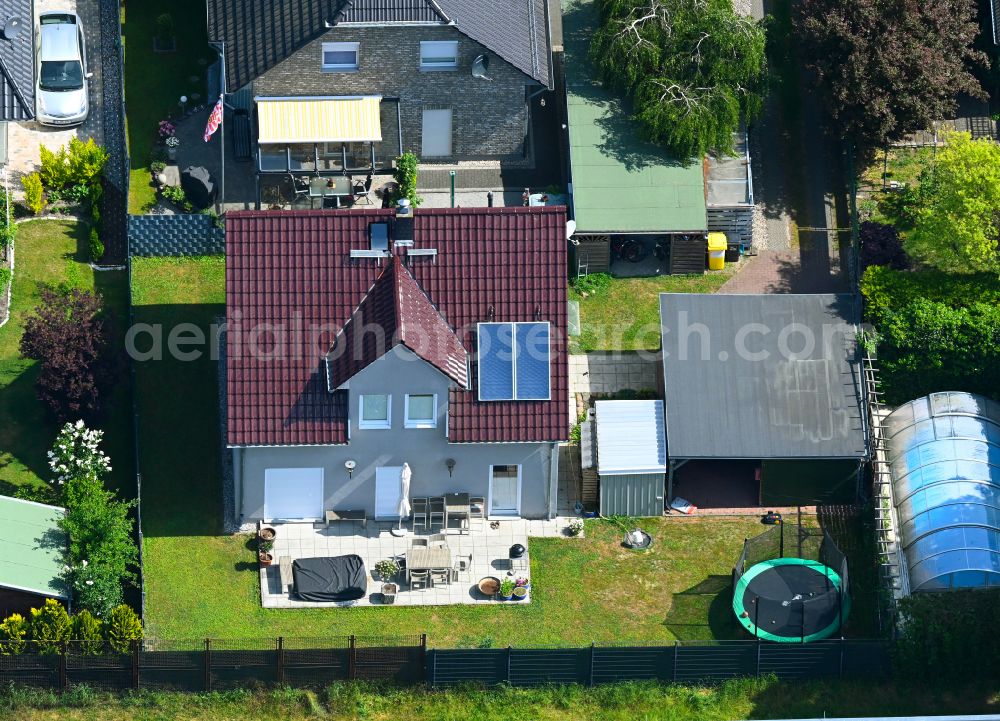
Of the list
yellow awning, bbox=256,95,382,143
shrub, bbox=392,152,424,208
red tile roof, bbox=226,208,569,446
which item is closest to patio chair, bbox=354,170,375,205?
shrub, bbox=392,152,424,208

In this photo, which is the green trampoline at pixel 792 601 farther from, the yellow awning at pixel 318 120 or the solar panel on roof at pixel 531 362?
the yellow awning at pixel 318 120

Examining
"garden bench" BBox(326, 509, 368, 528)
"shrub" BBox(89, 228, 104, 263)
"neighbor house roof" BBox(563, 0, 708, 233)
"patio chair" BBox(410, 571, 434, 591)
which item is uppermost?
"neighbor house roof" BBox(563, 0, 708, 233)

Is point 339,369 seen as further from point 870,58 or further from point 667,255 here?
point 870,58

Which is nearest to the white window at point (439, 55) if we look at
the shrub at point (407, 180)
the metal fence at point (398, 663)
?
the shrub at point (407, 180)

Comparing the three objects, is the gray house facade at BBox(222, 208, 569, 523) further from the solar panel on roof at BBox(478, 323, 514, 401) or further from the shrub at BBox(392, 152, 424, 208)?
the shrub at BBox(392, 152, 424, 208)

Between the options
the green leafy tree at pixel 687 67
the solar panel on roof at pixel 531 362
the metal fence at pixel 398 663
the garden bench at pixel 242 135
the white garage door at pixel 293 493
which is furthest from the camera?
the garden bench at pixel 242 135

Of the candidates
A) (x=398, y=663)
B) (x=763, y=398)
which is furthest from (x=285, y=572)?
(x=763, y=398)

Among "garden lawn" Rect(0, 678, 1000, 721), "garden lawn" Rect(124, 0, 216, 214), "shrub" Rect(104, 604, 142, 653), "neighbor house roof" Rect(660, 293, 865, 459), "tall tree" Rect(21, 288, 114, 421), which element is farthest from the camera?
"garden lawn" Rect(124, 0, 216, 214)
